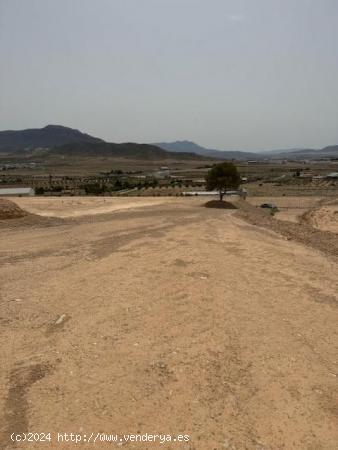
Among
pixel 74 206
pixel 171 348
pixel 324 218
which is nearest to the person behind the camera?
pixel 171 348

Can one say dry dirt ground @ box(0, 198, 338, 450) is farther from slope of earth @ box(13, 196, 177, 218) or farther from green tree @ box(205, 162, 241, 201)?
green tree @ box(205, 162, 241, 201)

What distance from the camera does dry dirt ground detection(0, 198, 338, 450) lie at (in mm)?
5730

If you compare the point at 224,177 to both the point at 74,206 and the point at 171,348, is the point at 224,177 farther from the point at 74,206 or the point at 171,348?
the point at 171,348

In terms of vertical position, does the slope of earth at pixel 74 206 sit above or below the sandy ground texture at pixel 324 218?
above

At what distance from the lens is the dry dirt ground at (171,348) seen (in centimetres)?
573

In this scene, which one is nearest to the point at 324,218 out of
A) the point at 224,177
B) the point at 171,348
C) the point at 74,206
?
the point at 224,177

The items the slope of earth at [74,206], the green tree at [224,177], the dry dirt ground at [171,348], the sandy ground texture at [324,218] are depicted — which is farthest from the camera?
the green tree at [224,177]

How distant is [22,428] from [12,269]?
313 inches

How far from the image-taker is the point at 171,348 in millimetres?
7793

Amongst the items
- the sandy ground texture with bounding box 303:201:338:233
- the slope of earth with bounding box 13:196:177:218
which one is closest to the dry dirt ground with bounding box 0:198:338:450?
the slope of earth with bounding box 13:196:177:218

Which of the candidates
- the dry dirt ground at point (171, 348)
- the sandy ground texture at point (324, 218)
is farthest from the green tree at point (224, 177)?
the dry dirt ground at point (171, 348)

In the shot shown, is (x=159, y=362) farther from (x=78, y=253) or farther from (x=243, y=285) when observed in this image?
(x=78, y=253)

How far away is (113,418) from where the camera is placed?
5773 mm

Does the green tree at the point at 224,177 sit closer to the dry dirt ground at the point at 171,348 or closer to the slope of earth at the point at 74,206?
the slope of earth at the point at 74,206
